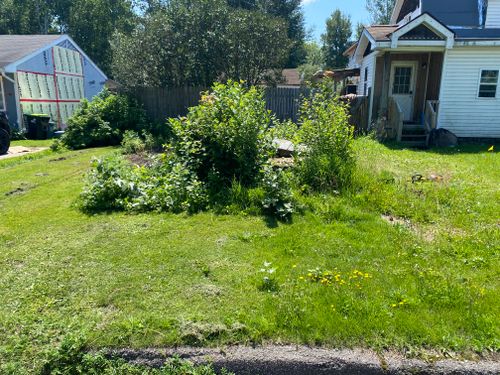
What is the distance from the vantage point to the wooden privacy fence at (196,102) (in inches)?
560

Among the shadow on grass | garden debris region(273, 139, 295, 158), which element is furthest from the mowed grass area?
the shadow on grass

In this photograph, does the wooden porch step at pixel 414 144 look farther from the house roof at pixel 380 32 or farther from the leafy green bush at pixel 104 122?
the leafy green bush at pixel 104 122

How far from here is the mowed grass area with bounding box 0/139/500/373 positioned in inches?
118

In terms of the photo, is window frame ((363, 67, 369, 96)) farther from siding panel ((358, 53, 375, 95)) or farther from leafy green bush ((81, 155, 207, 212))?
leafy green bush ((81, 155, 207, 212))

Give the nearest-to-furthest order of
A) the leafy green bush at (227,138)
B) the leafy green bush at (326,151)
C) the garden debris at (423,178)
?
the leafy green bush at (227,138) < the leafy green bush at (326,151) < the garden debris at (423,178)

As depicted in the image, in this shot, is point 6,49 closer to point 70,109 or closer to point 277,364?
point 70,109

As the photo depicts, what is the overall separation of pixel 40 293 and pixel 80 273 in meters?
0.42

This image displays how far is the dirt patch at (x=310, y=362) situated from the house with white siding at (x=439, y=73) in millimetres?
11122

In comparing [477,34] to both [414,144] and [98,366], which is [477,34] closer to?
[414,144]

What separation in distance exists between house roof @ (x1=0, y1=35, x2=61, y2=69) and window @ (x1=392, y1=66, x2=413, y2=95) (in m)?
16.1

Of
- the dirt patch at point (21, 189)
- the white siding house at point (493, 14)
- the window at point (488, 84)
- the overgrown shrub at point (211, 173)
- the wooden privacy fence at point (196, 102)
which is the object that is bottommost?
the dirt patch at point (21, 189)

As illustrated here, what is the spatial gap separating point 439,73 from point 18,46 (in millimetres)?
19554

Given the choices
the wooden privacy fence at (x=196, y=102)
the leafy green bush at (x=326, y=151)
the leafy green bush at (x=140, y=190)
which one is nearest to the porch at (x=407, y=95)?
the wooden privacy fence at (x=196, y=102)

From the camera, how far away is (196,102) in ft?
49.5
